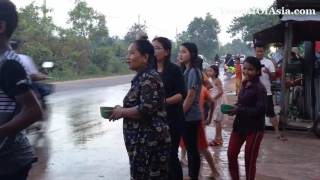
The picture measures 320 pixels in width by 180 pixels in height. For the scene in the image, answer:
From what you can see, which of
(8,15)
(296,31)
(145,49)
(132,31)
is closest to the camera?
(8,15)

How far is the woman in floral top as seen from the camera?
3666 mm

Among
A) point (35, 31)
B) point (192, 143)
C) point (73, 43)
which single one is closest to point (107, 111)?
point (192, 143)

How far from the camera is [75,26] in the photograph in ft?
139

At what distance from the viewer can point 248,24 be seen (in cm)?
5597

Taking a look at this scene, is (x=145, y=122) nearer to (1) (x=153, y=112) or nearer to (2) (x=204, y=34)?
(1) (x=153, y=112)

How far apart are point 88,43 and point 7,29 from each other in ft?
129

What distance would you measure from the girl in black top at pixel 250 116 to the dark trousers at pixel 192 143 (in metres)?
0.51

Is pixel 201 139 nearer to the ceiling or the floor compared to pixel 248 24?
nearer to the floor

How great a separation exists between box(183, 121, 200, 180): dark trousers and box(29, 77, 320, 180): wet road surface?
63 centimetres

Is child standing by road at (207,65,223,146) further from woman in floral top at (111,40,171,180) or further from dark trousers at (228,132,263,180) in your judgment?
woman in floral top at (111,40,171,180)

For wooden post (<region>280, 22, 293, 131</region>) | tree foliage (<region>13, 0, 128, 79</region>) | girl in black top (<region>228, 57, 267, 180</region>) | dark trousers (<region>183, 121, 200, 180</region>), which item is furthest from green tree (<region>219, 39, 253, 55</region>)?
girl in black top (<region>228, 57, 267, 180</region>)

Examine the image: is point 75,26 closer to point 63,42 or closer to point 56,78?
point 63,42

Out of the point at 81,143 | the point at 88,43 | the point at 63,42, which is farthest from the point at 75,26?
the point at 81,143

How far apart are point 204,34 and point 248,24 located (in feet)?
79.5
